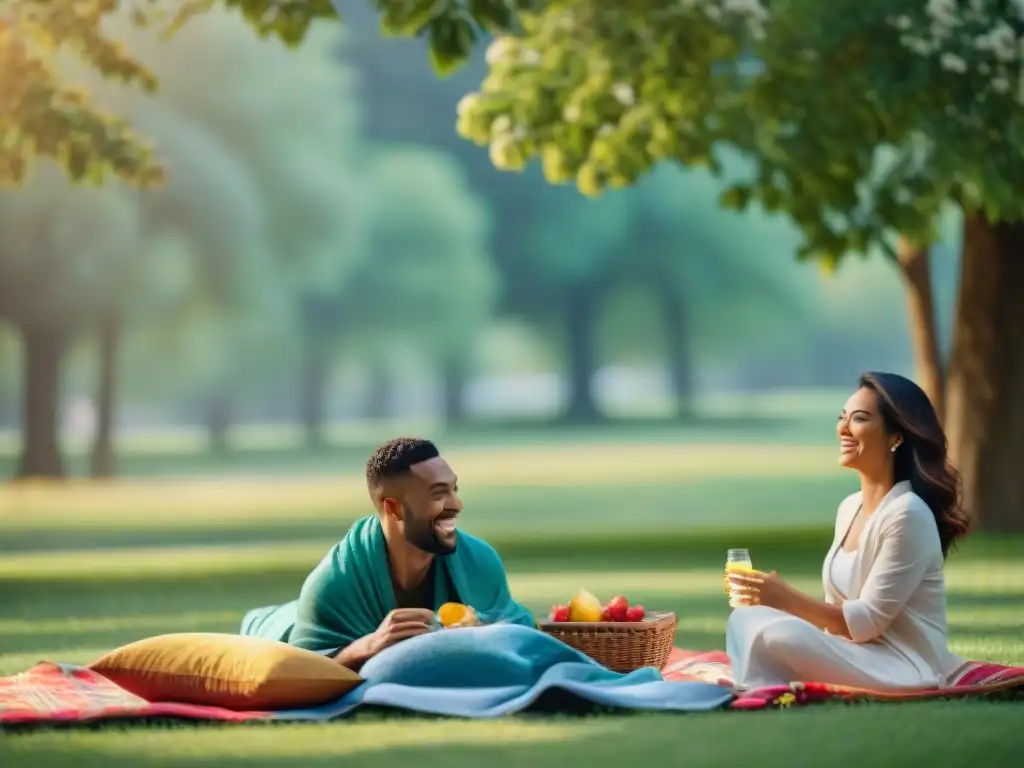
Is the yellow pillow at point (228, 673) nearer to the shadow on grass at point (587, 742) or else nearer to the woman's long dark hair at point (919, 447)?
the shadow on grass at point (587, 742)

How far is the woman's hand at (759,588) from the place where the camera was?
7.98 metres

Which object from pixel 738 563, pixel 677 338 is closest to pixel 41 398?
pixel 677 338

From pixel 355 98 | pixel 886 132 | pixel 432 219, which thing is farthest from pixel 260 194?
pixel 886 132

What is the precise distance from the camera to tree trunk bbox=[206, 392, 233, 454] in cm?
5922

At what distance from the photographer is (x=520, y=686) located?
311 inches

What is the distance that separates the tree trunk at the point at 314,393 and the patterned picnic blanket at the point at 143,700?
152 feet

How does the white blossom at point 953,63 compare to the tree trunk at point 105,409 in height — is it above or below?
above

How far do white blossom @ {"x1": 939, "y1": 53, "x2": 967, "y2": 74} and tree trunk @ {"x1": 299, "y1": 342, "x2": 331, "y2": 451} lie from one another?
38.9 m

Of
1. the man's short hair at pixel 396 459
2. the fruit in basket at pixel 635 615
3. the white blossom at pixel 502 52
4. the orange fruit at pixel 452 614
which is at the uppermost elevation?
the white blossom at pixel 502 52

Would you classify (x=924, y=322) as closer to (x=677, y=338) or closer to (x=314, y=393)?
(x=677, y=338)

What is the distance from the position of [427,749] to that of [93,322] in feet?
98.9

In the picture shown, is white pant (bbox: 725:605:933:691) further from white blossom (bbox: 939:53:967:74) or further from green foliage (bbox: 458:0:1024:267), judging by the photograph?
white blossom (bbox: 939:53:967:74)

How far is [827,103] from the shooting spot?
55.6 feet

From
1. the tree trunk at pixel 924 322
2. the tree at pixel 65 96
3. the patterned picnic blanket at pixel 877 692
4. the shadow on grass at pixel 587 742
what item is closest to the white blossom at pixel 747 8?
the tree at pixel 65 96
